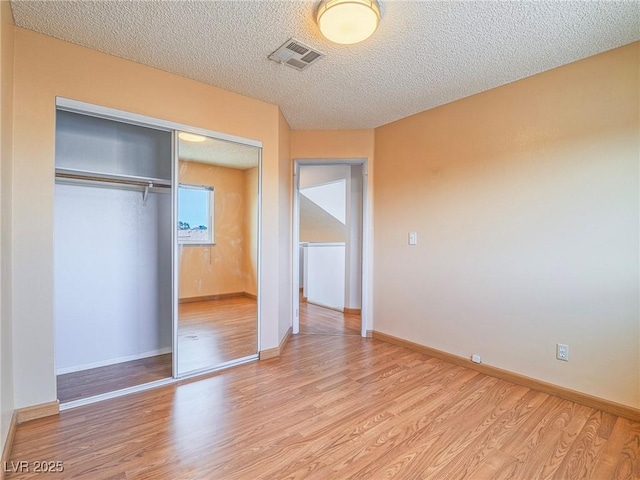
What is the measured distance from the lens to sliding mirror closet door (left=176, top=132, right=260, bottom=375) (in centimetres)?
265

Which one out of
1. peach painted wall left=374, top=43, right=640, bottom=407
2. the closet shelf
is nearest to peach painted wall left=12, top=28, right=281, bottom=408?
the closet shelf

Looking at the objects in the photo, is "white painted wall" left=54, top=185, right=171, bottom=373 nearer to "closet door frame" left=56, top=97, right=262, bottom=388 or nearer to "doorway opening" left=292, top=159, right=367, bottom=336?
"closet door frame" left=56, top=97, right=262, bottom=388

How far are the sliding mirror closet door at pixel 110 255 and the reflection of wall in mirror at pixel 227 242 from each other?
426 millimetres

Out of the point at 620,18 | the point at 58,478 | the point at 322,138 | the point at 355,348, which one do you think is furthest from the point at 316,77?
the point at 58,478

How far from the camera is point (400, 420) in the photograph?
2.03 m

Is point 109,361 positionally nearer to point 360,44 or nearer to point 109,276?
point 109,276

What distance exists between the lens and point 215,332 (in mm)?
2951

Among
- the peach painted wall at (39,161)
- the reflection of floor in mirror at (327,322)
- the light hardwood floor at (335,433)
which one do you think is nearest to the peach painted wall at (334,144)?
the peach painted wall at (39,161)

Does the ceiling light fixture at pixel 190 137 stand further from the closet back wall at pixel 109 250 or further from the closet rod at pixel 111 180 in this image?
the closet rod at pixel 111 180

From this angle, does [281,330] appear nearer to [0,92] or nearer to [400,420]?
[400,420]

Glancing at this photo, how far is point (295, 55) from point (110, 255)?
2.31 metres

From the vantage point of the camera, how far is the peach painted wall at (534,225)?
83.2 inches

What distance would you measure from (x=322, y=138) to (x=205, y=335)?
2531mm

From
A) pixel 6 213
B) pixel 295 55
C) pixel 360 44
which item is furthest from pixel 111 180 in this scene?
pixel 360 44
